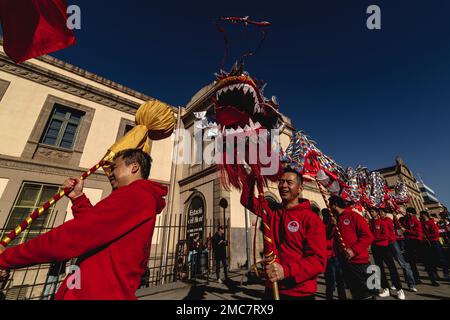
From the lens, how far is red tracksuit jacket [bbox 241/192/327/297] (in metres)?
1.85

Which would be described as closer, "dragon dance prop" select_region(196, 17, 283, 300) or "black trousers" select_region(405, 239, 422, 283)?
"dragon dance prop" select_region(196, 17, 283, 300)

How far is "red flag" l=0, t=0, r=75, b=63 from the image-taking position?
2.44 m

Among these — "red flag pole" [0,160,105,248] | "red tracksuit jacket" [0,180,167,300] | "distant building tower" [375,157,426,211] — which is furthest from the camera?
"distant building tower" [375,157,426,211]

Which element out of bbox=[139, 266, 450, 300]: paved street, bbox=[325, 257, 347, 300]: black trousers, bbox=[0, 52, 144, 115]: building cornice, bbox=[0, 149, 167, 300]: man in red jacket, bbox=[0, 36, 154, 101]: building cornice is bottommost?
bbox=[139, 266, 450, 300]: paved street

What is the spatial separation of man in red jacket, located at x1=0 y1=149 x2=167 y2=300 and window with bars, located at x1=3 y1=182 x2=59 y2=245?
9.93 meters

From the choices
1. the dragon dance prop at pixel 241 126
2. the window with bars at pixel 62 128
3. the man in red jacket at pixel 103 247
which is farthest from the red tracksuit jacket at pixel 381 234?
the window with bars at pixel 62 128

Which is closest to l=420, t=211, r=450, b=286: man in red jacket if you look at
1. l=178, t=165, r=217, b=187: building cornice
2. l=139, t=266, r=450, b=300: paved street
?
l=139, t=266, r=450, b=300: paved street

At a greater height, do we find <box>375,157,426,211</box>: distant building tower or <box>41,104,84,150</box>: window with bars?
<box>375,157,426,211</box>: distant building tower

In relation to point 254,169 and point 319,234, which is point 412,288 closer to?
point 319,234

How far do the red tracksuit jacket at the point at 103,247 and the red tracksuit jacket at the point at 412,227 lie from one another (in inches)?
357

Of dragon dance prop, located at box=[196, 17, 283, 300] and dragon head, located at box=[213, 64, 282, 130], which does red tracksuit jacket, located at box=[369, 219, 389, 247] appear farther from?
dragon head, located at box=[213, 64, 282, 130]

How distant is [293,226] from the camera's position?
7.20ft

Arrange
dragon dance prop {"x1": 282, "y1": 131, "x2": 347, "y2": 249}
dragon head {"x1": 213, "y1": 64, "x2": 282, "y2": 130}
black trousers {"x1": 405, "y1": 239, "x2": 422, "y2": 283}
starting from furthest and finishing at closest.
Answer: black trousers {"x1": 405, "y1": 239, "x2": 422, "y2": 283}, dragon dance prop {"x1": 282, "y1": 131, "x2": 347, "y2": 249}, dragon head {"x1": 213, "y1": 64, "x2": 282, "y2": 130}

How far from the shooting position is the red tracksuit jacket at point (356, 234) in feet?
12.2
